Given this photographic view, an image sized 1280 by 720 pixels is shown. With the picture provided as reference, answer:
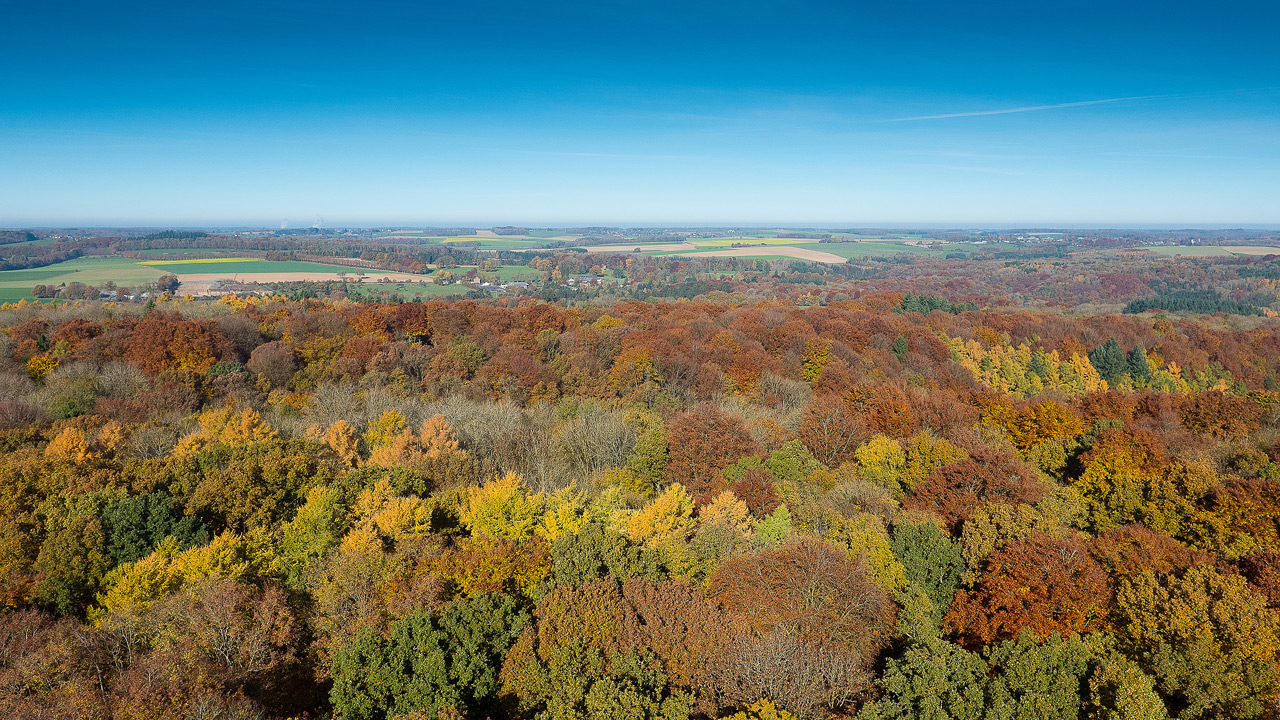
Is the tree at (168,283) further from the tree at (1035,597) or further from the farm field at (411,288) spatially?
the tree at (1035,597)

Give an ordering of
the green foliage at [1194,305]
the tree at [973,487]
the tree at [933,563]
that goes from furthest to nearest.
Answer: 1. the green foliage at [1194,305]
2. the tree at [973,487]
3. the tree at [933,563]

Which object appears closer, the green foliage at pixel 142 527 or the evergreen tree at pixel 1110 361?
the green foliage at pixel 142 527

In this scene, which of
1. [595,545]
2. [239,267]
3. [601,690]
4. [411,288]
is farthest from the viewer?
[239,267]

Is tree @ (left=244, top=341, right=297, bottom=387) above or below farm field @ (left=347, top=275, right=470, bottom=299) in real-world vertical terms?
below

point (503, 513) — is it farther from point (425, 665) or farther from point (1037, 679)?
point (1037, 679)

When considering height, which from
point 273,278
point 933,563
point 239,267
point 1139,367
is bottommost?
point 1139,367

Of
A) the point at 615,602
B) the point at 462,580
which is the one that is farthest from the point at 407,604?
the point at 615,602

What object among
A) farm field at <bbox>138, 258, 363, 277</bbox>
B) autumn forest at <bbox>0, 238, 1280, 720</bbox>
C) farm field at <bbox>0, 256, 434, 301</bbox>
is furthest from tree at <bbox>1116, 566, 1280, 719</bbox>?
farm field at <bbox>138, 258, 363, 277</bbox>

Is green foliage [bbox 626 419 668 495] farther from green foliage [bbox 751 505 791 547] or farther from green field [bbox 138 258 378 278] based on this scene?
green field [bbox 138 258 378 278]

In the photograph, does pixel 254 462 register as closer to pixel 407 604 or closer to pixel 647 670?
pixel 407 604

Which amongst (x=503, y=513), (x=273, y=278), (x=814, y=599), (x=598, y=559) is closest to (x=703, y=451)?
(x=503, y=513)

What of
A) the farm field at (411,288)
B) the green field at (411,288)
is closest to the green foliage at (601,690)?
the farm field at (411,288)
